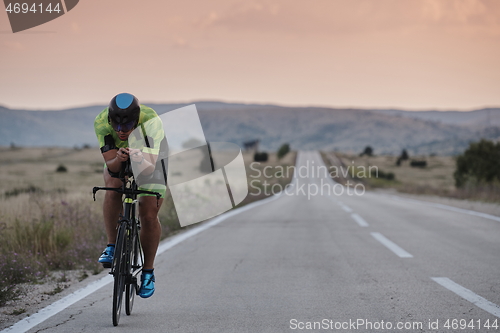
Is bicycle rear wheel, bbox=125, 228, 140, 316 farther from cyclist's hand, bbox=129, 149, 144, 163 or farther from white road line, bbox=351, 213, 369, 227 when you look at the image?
white road line, bbox=351, 213, 369, 227

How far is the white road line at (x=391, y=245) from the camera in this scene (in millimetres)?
8219

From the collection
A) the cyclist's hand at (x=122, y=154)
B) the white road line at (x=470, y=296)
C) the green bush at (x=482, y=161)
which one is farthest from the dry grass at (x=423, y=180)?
the cyclist's hand at (x=122, y=154)

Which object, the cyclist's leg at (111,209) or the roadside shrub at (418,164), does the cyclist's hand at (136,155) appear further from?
the roadside shrub at (418,164)

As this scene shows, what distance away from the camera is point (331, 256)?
8.13m

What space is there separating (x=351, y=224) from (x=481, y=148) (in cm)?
4502

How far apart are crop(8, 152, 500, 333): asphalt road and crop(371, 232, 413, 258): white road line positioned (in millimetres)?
20

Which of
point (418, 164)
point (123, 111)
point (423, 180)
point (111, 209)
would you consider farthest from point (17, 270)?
point (418, 164)

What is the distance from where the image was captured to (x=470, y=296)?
5254 millimetres

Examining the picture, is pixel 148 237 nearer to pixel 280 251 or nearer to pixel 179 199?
pixel 280 251

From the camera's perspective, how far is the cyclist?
4277 millimetres

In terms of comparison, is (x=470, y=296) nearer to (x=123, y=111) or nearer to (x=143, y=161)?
(x=143, y=161)

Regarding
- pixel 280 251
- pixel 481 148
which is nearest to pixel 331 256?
pixel 280 251

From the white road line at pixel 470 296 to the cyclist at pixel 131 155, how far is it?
3.06 m

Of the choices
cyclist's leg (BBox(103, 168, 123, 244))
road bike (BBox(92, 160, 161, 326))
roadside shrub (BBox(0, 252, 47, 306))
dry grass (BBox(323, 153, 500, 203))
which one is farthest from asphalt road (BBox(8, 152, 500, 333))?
dry grass (BBox(323, 153, 500, 203))
